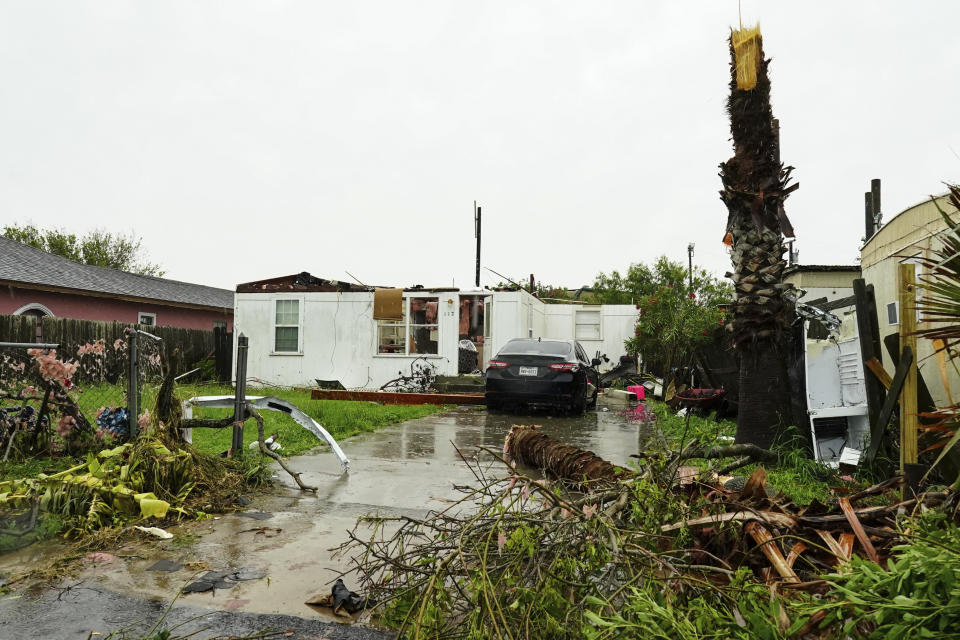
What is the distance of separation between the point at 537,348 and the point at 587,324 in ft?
36.2

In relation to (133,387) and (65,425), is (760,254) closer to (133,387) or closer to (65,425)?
(133,387)

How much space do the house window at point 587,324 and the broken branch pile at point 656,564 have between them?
20302mm

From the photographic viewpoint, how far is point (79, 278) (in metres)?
20.7

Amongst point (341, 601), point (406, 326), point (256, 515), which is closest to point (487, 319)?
point (406, 326)

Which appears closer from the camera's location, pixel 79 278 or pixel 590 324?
pixel 79 278

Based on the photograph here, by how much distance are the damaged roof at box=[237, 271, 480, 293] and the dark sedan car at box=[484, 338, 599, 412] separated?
606 cm

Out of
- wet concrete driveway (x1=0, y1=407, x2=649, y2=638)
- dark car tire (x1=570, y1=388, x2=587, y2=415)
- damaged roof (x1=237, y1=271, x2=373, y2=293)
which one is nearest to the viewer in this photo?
wet concrete driveway (x1=0, y1=407, x2=649, y2=638)

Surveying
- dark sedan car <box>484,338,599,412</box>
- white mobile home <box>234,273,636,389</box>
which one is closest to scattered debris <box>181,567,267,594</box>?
dark sedan car <box>484,338,599,412</box>

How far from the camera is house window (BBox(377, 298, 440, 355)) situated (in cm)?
1811

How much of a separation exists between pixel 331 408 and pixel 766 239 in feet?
25.9

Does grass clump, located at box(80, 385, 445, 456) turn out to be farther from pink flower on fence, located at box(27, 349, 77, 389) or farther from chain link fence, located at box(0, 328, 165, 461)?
pink flower on fence, located at box(27, 349, 77, 389)

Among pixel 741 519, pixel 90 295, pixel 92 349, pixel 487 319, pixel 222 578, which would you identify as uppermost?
pixel 90 295

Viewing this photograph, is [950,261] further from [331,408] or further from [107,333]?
[107,333]

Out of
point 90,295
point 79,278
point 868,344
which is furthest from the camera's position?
point 79,278
